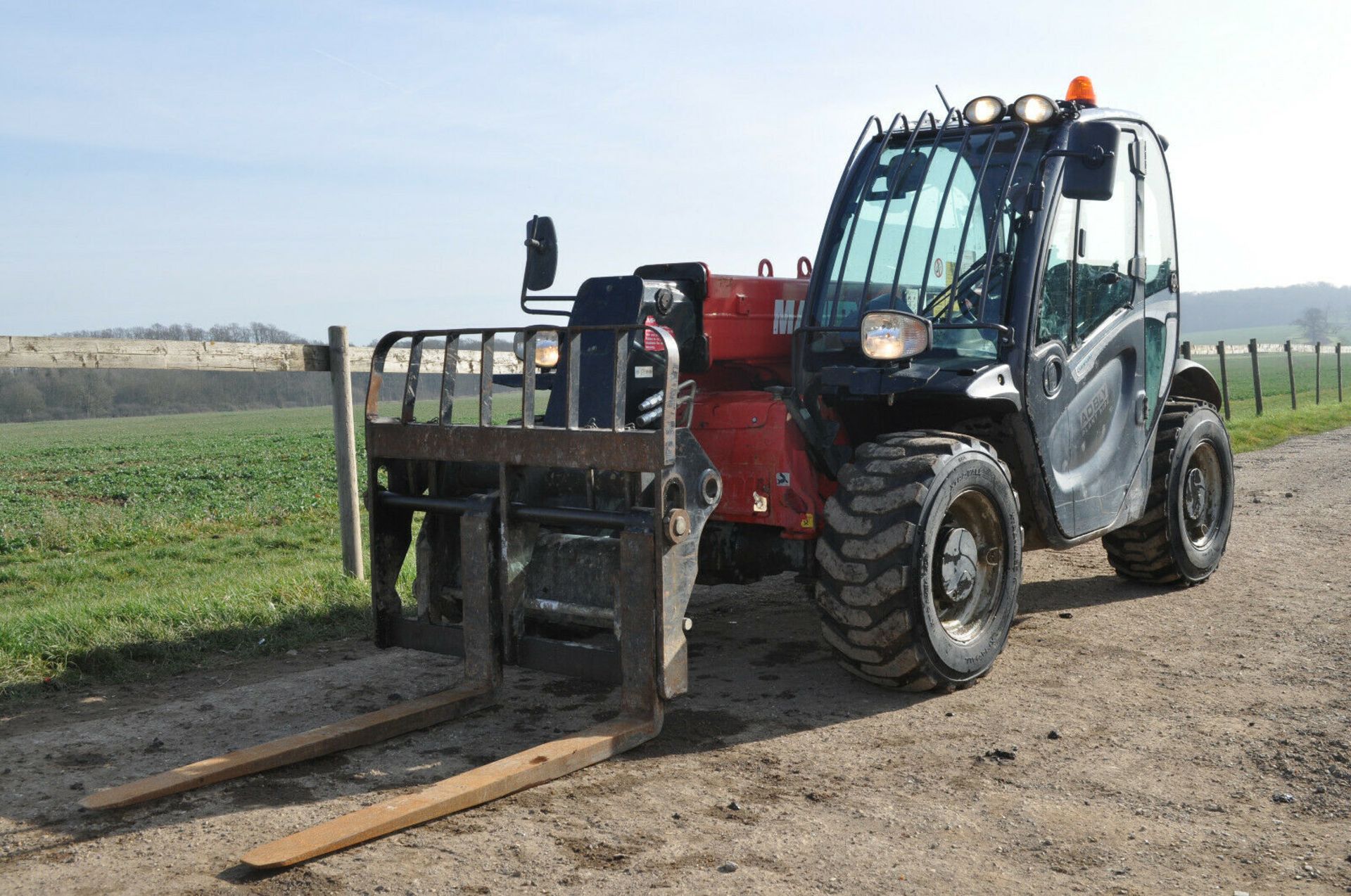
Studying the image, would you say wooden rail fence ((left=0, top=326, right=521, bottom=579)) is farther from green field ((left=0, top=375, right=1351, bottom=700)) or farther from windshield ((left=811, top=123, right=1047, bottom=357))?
windshield ((left=811, top=123, right=1047, bottom=357))

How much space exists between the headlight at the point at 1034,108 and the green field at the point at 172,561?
4418mm

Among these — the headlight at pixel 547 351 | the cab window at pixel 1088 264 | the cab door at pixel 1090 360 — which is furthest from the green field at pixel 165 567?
the cab window at pixel 1088 264

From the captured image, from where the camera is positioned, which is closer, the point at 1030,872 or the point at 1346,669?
the point at 1030,872

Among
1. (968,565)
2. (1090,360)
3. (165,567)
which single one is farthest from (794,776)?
(165,567)

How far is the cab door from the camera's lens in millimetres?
5660

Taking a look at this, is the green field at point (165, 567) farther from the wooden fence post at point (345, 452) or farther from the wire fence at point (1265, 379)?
the wire fence at point (1265, 379)

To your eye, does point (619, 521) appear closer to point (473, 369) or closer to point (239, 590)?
point (239, 590)

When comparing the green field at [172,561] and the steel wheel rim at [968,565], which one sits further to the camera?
the green field at [172,561]

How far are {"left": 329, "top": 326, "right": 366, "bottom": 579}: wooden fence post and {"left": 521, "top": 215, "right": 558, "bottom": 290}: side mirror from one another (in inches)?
93.7

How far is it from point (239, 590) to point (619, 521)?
3742 mm

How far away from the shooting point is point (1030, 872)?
3309 millimetres

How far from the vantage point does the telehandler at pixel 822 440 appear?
175 inches

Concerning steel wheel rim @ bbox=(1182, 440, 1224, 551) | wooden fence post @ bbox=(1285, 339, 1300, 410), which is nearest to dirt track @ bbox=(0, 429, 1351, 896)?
steel wheel rim @ bbox=(1182, 440, 1224, 551)

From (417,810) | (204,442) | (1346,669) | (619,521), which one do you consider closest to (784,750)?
(619,521)
